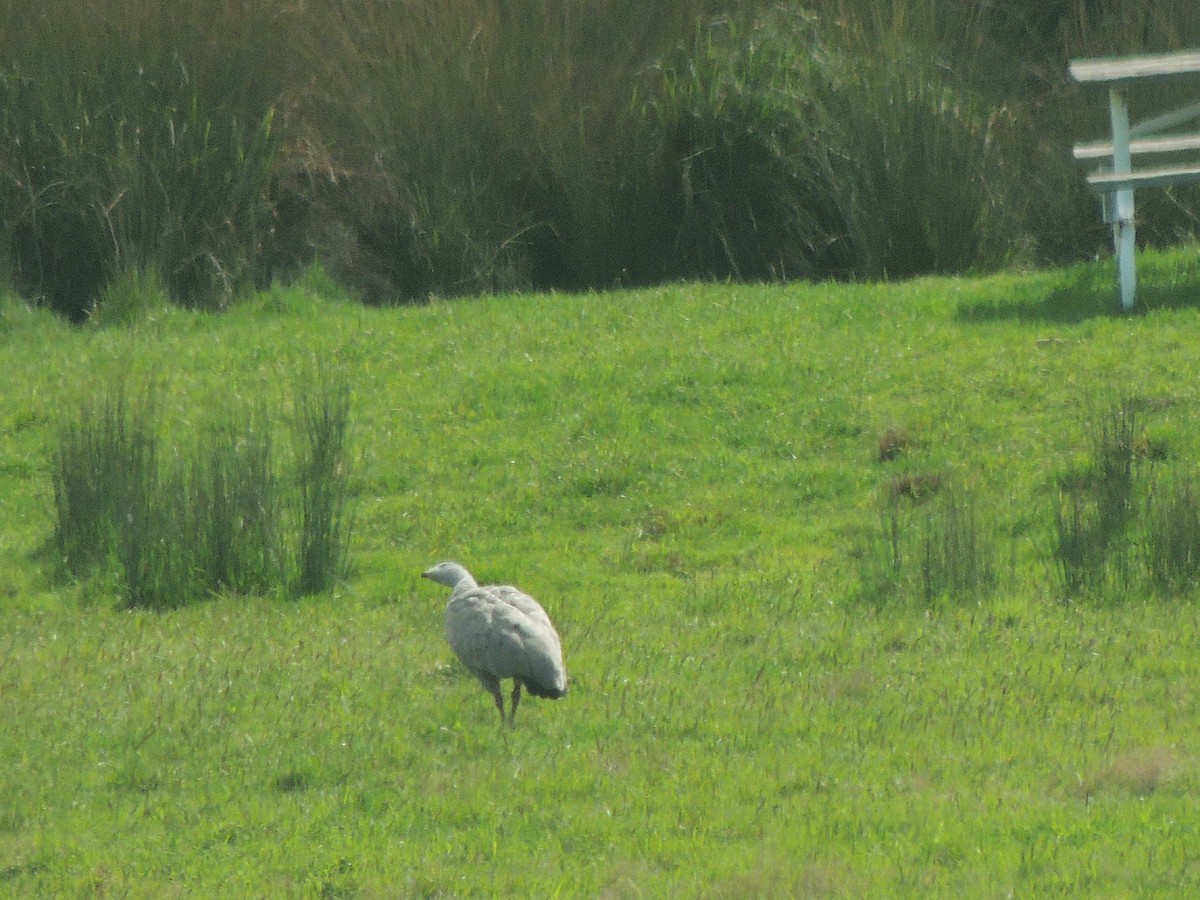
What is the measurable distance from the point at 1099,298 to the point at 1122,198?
0.72m

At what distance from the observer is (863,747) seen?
583cm

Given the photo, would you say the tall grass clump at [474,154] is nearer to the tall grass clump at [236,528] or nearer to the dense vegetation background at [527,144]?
the dense vegetation background at [527,144]

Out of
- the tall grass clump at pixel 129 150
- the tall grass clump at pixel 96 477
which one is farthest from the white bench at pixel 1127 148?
the tall grass clump at pixel 129 150

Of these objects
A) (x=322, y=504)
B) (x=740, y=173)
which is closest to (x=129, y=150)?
(x=740, y=173)

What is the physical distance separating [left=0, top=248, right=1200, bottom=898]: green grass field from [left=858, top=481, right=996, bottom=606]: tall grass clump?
0.13 meters

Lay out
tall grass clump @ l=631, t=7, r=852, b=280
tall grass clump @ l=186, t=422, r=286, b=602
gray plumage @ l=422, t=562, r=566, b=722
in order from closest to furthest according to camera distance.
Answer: gray plumage @ l=422, t=562, r=566, b=722 → tall grass clump @ l=186, t=422, r=286, b=602 → tall grass clump @ l=631, t=7, r=852, b=280

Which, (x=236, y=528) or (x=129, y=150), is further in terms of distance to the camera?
(x=129, y=150)

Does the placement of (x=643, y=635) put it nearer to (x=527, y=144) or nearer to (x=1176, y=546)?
(x=1176, y=546)

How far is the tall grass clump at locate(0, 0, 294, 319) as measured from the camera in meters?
13.4

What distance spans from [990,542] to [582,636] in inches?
72.1

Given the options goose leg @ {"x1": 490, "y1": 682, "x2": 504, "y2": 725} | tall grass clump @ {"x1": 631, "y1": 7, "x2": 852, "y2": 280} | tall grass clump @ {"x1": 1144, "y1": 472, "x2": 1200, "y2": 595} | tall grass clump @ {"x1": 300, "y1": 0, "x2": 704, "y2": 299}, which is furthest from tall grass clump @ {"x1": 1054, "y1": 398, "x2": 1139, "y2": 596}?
tall grass clump @ {"x1": 300, "y1": 0, "x2": 704, "y2": 299}

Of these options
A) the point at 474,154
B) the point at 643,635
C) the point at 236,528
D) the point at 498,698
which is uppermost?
the point at 474,154

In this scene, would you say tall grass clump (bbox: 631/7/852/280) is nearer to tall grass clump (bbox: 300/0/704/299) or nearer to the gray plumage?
tall grass clump (bbox: 300/0/704/299)

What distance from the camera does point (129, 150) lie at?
13.3 meters
